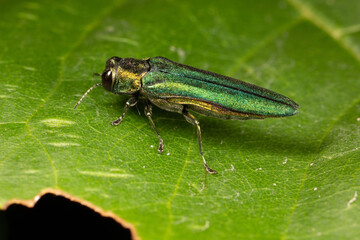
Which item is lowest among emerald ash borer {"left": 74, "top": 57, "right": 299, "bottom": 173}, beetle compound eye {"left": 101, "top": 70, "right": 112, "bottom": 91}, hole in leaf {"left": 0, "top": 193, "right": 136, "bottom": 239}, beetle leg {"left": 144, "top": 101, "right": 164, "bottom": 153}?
hole in leaf {"left": 0, "top": 193, "right": 136, "bottom": 239}

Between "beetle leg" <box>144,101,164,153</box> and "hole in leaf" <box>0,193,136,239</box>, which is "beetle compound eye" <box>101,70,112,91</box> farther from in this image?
"hole in leaf" <box>0,193,136,239</box>

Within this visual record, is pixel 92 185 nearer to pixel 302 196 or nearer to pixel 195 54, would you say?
pixel 302 196

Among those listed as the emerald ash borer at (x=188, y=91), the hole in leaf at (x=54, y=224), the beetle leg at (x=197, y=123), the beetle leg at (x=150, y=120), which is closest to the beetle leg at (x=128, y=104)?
the emerald ash borer at (x=188, y=91)

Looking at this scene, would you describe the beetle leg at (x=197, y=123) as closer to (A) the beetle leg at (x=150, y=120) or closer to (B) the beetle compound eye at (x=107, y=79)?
(A) the beetle leg at (x=150, y=120)

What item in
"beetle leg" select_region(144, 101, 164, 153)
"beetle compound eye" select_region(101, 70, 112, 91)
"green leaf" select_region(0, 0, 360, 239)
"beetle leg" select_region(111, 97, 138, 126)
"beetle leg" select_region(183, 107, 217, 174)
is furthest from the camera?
"beetle compound eye" select_region(101, 70, 112, 91)

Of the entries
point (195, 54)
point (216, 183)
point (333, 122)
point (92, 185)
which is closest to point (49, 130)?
point (92, 185)

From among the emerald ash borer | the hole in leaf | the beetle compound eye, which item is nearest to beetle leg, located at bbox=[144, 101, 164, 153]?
the emerald ash borer
